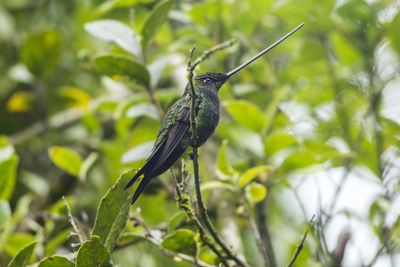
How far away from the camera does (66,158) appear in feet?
8.49

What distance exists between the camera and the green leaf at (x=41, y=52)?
3.53 meters

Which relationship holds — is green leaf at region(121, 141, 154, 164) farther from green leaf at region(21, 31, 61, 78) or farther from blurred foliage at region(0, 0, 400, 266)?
green leaf at region(21, 31, 61, 78)

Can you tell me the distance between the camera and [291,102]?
306 centimetres

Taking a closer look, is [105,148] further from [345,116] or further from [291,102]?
[345,116]

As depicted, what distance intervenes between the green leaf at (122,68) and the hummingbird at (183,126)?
0.40 meters

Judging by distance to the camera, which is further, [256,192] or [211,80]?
[256,192]

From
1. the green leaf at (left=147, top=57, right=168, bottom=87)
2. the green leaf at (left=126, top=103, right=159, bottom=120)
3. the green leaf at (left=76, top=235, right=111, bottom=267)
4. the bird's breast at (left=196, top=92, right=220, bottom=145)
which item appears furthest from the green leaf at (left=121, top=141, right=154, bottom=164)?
the green leaf at (left=76, top=235, right=111, bottom=267)

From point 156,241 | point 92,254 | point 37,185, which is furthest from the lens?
point 37,185

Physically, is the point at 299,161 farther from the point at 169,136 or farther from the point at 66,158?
the point at 66,158

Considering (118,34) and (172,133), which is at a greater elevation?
(118,34)

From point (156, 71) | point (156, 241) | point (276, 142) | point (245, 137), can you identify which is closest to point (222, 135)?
point (245, 137)

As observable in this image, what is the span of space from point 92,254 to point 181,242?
1.27ft

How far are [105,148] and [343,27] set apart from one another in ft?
6.08

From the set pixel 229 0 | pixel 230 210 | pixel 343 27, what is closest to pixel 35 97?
pixel 229 0
